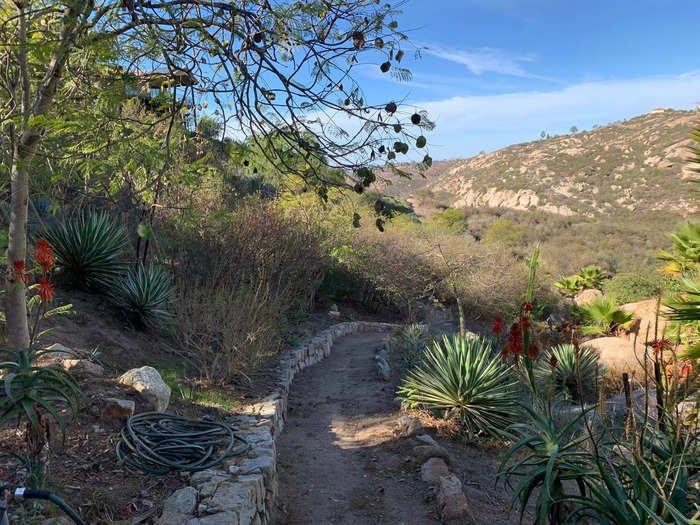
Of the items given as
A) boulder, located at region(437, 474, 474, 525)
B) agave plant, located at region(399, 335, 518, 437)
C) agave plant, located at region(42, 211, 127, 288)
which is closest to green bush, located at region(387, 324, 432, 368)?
agave plant, located at region(399, 335, 518, 437)

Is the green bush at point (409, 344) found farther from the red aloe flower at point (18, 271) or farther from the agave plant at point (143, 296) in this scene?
the red aloe flower at point (18, 271)

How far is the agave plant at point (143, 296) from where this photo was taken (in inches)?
327

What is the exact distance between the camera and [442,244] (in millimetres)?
20672

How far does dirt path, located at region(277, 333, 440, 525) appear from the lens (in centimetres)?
482

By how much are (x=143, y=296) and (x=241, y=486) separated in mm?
5255

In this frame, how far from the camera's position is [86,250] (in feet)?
28.3

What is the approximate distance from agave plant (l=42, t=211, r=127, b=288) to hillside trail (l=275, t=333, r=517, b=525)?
13.1ft

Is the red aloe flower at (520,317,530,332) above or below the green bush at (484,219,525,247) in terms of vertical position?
below

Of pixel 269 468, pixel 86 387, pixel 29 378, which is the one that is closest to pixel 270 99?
pixel 29 378

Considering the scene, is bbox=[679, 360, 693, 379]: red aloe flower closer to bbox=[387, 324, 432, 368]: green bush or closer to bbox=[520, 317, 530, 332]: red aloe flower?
bbox=[520, 317, 530, 332]: red aloe flower

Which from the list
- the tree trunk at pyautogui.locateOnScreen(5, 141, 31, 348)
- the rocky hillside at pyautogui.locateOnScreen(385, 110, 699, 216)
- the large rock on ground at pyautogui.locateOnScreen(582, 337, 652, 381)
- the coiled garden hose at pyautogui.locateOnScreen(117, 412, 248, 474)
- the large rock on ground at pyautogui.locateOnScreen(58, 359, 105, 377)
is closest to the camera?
the coiled garden hose at pyautogui.locateOnScreen(117, 412, 248, 474)

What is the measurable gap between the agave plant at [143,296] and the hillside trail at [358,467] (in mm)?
2723

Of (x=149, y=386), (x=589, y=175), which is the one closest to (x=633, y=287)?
(x=149, y=386)

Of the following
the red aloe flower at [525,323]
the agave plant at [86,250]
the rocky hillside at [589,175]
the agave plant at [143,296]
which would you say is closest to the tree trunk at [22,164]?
the agave plant at [143,296]
